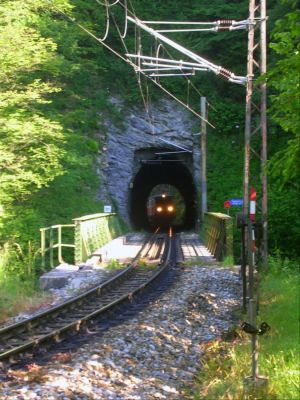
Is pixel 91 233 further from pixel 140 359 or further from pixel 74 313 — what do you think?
pixel 140 359

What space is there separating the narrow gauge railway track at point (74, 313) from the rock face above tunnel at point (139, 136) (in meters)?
18.0

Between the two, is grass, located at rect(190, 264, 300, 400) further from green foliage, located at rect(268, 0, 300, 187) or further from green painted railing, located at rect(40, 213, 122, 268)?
green painted railing, located at rect(40, 213, 122, 268)

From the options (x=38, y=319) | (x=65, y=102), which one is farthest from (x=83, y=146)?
(x=38, y=319)

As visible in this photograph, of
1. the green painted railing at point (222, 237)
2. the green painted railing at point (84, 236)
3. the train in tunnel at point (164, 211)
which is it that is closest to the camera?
the green painted railing at point (222, 237)

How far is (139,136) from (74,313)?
82.6ft

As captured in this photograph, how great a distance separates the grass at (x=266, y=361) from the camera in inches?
228

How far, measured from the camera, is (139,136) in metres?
35.4

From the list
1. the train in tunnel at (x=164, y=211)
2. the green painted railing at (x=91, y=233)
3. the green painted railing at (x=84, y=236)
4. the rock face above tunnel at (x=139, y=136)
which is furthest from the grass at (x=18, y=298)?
the train in tunnel at (x=164, y=211)

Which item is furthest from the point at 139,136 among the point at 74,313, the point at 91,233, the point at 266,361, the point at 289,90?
the point at 289,90

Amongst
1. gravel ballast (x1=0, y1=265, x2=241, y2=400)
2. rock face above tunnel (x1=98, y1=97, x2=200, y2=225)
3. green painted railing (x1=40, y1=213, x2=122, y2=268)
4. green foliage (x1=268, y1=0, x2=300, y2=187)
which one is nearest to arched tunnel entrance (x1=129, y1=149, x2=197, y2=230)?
rock face above tunnel (x1=98, y1=97, x2=200, y2=225)

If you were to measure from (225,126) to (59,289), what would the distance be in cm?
2214

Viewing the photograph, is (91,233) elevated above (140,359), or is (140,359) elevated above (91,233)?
(91,233)

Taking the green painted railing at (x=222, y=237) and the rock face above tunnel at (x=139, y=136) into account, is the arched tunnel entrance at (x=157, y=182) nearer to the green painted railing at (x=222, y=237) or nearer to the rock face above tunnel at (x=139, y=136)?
the rock face above tunnel at (x=139, y=136)

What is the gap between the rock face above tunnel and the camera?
3503cm
